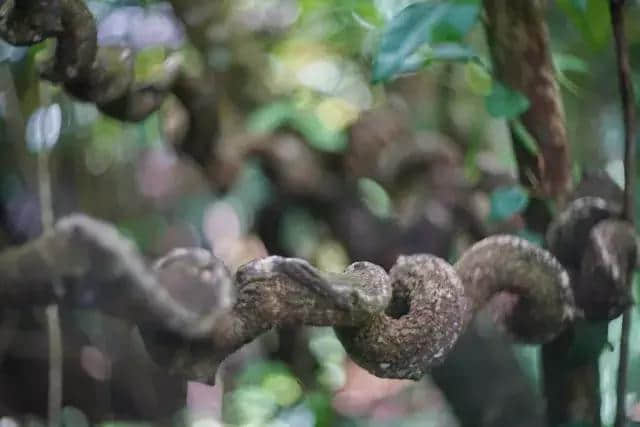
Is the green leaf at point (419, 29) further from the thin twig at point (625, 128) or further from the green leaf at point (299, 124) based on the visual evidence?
the green leaf at point (299, 124)

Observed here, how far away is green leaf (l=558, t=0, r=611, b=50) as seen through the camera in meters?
0.53

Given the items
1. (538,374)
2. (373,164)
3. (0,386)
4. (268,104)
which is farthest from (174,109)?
(538,374)

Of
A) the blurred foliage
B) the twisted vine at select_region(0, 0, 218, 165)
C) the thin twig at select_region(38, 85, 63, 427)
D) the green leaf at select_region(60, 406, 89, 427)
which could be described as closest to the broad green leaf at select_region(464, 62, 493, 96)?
the blurred foliage

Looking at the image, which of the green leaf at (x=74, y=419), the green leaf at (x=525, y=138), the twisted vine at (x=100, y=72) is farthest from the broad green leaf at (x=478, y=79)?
the green leaf at (x=74, y=419)

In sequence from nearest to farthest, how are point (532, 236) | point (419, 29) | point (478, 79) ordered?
1. point (419, 29)
2. point (532, 236)
3. point (478, 79)

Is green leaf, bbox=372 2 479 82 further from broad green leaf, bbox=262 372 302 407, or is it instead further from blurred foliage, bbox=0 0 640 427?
broad green leaf, bbox=262 372 302 407

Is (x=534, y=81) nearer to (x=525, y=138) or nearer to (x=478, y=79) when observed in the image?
(x=525, y=138)

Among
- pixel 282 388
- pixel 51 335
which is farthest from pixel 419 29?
pixel 51 335

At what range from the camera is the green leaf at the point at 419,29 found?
48 cm

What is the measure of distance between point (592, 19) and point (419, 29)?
137 millimetres

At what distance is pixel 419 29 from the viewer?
51cm

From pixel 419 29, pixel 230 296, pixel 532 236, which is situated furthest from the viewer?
pixel 532 236

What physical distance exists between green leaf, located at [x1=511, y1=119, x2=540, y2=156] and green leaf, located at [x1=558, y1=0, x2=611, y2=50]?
0.08 metres

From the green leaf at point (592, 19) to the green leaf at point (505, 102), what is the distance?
0.22ft
